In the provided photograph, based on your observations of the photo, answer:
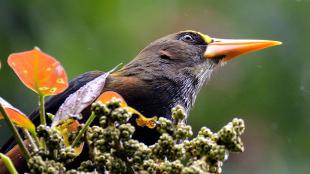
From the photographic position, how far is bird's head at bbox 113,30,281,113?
2.88 m

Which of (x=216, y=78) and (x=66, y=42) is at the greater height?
(x=66, y=42)

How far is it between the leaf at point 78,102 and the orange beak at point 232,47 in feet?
4.16

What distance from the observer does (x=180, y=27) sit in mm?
4754

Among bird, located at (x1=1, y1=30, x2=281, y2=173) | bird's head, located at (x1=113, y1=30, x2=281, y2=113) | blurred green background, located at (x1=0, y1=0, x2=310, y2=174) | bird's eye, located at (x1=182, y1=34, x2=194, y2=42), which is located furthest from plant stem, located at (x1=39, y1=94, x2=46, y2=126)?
blurred green background, located at (x1=0, y1=0, x2=310, y2=174)

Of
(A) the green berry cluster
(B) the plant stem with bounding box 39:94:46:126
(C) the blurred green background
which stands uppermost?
(B) the plant stem with bounding box 39:94:46:126

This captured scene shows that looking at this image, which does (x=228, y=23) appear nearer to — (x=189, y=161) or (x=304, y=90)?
(x=304, y=90)

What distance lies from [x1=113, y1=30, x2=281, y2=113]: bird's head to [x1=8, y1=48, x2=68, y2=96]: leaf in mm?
1342

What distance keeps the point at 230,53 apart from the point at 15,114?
1.67m


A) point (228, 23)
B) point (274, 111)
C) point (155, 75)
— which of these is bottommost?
point (274, 111)

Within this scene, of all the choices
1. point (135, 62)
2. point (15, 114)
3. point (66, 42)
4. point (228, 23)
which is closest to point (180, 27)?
point (228, 23)

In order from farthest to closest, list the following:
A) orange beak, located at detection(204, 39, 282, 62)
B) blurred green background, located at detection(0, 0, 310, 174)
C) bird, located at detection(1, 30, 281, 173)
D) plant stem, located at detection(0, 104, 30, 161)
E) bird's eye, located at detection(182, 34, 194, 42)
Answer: blurred green background, located at detection(0, 0, 310, 174) → bird's eye, located at detection(182, 34, 194, 42) → orange beak, located at detection(204, 39, 282, 62) → bird, located at detection(1, 30, 281, 173) → plant stem, located at detection(0, 104, 30, 161)

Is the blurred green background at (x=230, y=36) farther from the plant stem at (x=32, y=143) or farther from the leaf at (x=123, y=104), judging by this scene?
the plant stem at (x=32, y=143)

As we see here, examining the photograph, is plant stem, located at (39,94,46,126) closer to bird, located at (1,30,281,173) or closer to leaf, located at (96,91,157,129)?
leaf, located at (96,91,157,129)

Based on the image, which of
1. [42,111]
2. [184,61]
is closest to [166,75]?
[184,61]
